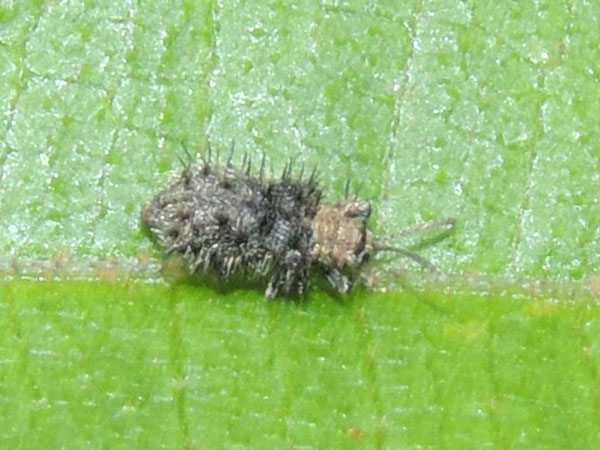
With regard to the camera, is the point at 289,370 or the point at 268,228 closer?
the point at 289,370

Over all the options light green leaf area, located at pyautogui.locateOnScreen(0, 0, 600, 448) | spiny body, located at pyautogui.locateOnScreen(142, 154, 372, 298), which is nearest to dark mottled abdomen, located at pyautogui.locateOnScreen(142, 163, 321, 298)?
spiny body, located at pyautogui.locateOnScreen(142, 154, 372, 298)

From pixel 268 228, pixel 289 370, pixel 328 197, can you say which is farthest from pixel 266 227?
pixel 289 370

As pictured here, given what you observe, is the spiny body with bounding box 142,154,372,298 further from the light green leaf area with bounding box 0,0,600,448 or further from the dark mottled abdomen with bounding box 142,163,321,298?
the light green leaf area with bounding box 0,0,600,448

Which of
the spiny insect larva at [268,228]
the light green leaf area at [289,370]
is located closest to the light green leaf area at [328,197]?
the light green leaf area at [289,370]

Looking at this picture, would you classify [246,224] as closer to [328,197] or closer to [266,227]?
[266,227]

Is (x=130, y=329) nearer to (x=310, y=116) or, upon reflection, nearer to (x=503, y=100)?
(x=310, y=116)
